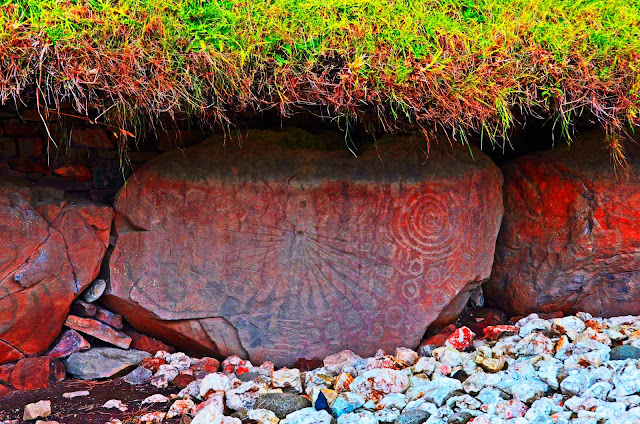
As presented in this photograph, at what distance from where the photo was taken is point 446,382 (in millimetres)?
2348

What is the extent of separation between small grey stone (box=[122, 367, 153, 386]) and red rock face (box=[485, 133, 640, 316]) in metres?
1.78

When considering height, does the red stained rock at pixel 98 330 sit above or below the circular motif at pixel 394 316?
below

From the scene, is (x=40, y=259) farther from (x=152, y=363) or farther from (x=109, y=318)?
(x=152, y=363)

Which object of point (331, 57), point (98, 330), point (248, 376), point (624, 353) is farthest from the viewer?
point (98, 330)

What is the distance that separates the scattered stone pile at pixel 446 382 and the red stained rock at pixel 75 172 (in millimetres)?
860

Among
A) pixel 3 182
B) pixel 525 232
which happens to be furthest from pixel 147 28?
pixel 525 232

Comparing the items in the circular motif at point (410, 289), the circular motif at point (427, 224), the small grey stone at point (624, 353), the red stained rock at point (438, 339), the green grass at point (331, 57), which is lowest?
the red stained rock at point (438, 339)

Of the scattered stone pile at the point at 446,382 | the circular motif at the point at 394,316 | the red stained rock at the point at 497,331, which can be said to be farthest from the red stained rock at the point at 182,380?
the red stained rock at the point at 497,331

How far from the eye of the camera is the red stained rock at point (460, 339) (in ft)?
9.03

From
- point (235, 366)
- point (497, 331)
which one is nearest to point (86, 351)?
point (235, 366)

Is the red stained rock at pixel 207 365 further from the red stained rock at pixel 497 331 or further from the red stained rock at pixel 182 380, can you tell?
the red stained rock at pixel 497 331

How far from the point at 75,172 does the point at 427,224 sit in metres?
1.59

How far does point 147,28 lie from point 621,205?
224 cm

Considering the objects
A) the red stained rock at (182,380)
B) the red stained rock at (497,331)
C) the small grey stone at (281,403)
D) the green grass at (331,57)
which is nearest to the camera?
the green grass at (331,57)
